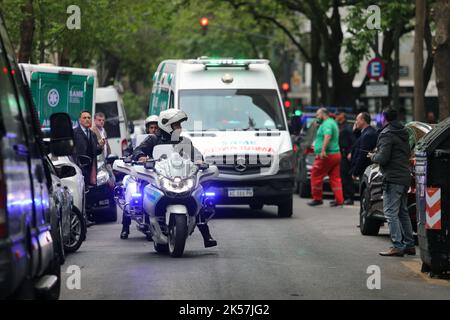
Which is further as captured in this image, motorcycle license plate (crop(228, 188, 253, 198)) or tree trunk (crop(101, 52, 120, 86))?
tree trunk (crop(101, 52, 120, 86))

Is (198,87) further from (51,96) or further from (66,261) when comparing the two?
(66,261)

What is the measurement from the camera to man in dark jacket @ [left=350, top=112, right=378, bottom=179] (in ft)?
56.4

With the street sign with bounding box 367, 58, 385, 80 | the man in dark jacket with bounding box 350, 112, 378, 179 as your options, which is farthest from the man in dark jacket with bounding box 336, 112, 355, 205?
the street sign with bounding box 367, 58, 385, 80

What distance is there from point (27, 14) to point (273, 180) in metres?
8.18

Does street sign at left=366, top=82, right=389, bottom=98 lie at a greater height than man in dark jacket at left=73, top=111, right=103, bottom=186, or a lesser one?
greater

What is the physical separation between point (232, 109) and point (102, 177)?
3.02m

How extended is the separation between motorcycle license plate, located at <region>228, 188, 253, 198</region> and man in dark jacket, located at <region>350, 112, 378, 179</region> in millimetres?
1829

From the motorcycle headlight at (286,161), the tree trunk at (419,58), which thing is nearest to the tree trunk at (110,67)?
the tree trunk at (419,58)

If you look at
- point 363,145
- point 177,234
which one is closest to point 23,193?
point 177,234

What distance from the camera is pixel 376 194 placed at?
55.1 ft

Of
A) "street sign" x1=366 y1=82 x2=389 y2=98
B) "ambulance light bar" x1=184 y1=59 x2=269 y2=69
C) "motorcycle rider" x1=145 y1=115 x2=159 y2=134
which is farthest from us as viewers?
"street sign" x1=366 y1=82 x2=389 y2=98

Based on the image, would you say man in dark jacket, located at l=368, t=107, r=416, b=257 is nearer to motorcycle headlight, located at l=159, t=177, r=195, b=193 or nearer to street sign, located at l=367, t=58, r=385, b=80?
motorcycle headlight, located at l=159, t=177, r=195, b=193

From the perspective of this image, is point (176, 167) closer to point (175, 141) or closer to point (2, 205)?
point (175, 141)
